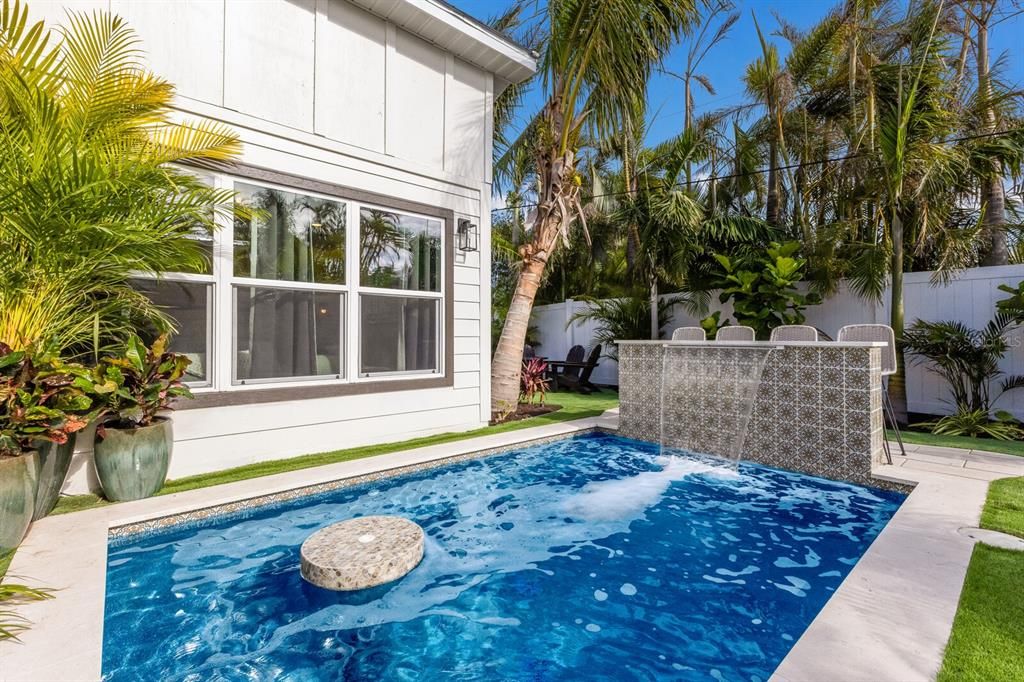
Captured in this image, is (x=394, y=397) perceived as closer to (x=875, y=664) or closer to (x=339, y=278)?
(x=339, y=278)

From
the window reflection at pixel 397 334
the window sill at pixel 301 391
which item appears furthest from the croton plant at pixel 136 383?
the window reflection at pixel 397 334

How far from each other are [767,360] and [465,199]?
4.20 m

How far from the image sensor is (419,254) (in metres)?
6.09

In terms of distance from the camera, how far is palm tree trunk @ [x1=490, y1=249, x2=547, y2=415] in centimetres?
729

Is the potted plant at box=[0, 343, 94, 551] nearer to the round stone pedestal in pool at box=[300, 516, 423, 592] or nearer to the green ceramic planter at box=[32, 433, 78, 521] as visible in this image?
the green ceramic planter at box=[32, 433, 78, 521]

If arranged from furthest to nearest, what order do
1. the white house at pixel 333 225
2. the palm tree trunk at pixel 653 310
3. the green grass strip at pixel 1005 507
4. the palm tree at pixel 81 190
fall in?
the palm tree trunk at pixel 653 310, the white house at pixel 333 225, the green grass strip at pixel 1005 507, the palm tree at pixel 81 190

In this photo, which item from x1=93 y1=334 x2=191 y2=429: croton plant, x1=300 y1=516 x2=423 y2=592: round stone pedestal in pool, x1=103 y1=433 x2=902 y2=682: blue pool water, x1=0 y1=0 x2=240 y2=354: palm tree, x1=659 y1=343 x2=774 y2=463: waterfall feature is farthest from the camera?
x1=659 y1=343 x2=774 y2=463: waterfall feature

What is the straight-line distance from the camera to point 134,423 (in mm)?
3693

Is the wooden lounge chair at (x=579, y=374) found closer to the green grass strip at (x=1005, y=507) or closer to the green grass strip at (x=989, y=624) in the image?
the green grass strip at (x=1005, y=507)

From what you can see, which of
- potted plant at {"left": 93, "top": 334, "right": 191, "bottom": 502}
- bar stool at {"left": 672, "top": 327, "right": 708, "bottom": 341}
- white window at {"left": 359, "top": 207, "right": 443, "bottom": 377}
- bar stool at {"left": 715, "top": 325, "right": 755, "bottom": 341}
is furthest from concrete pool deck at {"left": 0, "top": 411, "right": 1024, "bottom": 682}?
bar stool at {"left": 672, "top": 327, "right": 708, "bottom": 341}

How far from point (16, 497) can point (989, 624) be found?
4.85m

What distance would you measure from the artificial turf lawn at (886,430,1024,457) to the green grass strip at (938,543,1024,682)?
3.48m

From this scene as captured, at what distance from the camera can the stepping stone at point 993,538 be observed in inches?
110

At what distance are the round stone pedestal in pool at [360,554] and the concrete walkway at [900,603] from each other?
6.31 feet
